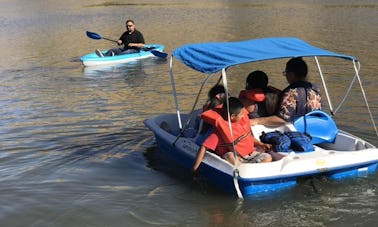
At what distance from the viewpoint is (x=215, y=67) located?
20.0 ft

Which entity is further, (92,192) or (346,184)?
(92,192)

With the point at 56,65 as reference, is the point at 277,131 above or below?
above

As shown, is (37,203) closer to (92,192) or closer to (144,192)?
(92,192)

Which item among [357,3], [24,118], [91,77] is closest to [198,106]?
[24,118]

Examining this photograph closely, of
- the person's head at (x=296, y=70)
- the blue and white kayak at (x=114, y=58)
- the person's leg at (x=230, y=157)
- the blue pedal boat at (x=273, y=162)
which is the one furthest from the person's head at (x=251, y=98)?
the blue and white kayak at (x=114, y=58)

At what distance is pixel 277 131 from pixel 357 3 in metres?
31.2

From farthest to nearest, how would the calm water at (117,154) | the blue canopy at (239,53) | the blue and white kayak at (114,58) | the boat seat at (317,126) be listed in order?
the blue and white kayak at (114,58) < the boat seat at (317,126) < the blue canopy at (239,53) < the calm water at (117,154)

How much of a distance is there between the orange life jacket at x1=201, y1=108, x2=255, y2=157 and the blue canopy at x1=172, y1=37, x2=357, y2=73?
55 centimetres

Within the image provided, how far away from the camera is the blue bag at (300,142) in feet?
20.6

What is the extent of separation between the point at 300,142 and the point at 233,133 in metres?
0.86

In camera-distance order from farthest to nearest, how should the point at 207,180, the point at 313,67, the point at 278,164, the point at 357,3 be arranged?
the point at 357,3
the point at 313,67
the point at 207,180
the point at 278,164

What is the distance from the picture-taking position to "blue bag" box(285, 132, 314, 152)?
6.29 metres

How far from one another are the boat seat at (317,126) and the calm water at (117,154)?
66 centimetres

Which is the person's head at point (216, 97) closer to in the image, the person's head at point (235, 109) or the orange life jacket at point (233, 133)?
the orange life jacket at point (233, 133)
